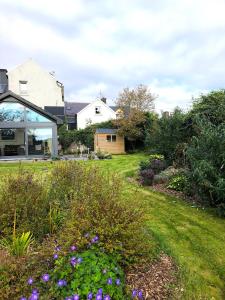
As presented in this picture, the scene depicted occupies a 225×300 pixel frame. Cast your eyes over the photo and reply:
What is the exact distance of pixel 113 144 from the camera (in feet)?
104

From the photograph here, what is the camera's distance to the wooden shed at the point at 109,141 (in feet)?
103

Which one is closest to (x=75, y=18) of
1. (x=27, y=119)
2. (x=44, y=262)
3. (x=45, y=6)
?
(x=45, y=6)

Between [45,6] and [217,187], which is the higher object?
[45,6]

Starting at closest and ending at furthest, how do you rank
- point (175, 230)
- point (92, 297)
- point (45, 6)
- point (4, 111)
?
1. point (92, 297)
2. point (175, 230)
3. point (45, 6)
4. point (4, 111)

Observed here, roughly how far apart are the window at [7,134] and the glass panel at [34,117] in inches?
70.0

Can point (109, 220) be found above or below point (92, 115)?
below

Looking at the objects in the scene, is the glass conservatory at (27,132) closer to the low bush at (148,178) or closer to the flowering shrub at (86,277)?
the low bush at (148,178)

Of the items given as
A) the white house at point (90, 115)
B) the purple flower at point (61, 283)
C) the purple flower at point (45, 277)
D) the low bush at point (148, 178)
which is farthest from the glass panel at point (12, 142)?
the purple flower at point (61, 283)

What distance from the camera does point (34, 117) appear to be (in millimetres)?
22656

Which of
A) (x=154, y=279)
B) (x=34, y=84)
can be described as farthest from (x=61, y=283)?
(x=34, y=84)

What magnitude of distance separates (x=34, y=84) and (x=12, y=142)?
1575 centimetres

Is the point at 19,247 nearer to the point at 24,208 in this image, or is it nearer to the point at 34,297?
the point at 24,208

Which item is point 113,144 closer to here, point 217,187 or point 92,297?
point 217,187

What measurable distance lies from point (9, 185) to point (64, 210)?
1.12 m
